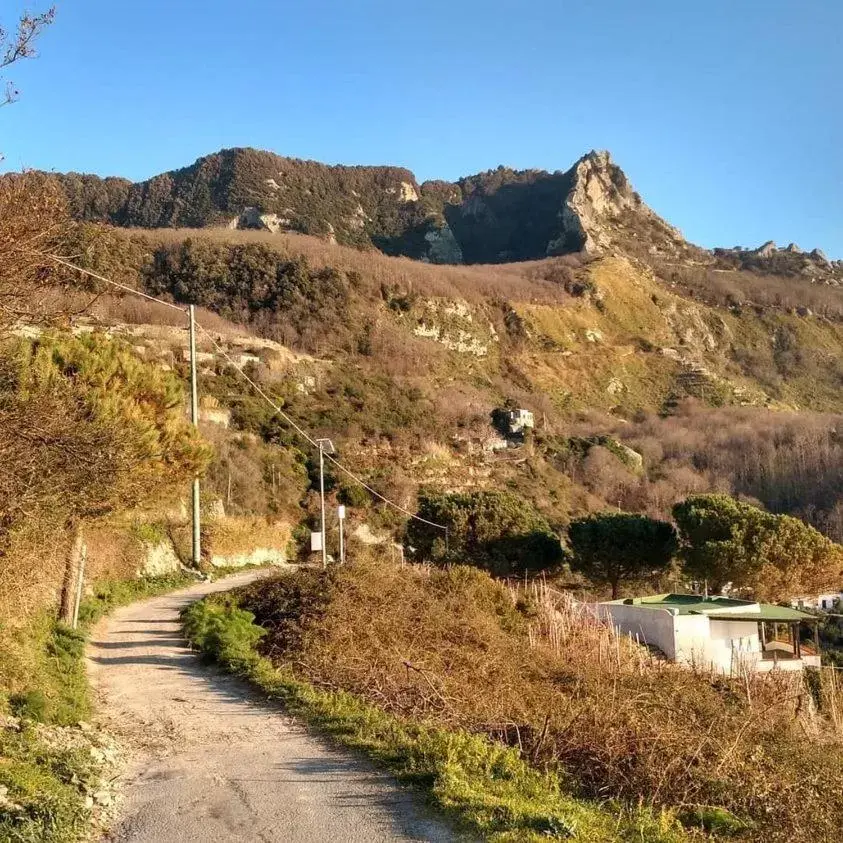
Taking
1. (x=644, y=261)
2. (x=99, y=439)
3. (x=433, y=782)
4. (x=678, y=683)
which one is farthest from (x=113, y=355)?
(x=644, y=261)

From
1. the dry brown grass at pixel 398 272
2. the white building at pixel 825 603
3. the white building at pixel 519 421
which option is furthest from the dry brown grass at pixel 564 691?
the dry brown grass at pixel 398 272

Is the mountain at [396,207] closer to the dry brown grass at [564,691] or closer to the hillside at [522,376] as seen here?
the hillside at [522,376]

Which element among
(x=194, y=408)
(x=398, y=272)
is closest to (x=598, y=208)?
(x=398, y=272)

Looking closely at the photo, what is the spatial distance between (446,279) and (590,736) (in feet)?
298

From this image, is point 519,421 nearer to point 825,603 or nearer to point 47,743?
point 825,603

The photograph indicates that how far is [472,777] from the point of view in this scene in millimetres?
6160

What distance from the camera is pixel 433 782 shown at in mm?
5926

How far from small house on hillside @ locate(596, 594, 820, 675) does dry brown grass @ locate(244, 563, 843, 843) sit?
13.7 feet

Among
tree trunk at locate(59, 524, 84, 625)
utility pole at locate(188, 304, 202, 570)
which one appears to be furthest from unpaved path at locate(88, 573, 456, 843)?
utility pole at locate(188, 304, 202, 570)

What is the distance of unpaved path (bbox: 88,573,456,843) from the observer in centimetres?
524

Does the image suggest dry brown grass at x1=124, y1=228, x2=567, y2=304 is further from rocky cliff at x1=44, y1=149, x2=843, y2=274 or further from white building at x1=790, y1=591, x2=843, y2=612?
white building at x1=790, y1=591, x2=843, y2=612

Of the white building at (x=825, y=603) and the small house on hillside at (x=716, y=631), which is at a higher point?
the small house on hillside at (x=716, y=631)

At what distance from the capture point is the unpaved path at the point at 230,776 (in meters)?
5.24

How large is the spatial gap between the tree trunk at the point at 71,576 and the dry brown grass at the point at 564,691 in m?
2.92
